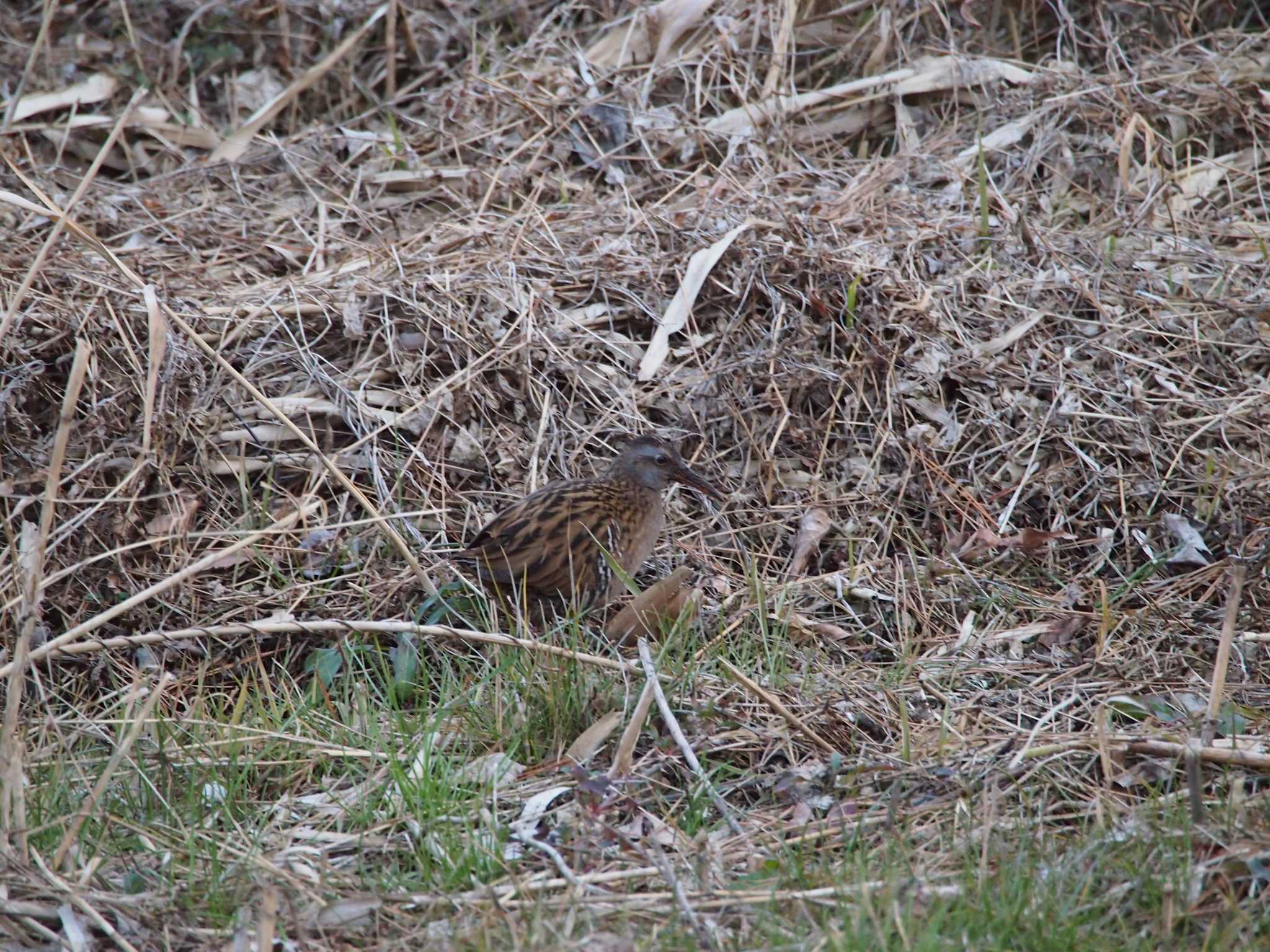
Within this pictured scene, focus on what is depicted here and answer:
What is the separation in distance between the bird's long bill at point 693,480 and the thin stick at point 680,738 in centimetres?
128

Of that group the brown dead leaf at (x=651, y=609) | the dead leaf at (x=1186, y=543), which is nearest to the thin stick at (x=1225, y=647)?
the dead leaf at (x=1186, y=543)

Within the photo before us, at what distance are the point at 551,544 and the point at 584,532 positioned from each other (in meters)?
0.12

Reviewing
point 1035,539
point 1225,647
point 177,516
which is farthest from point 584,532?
point 1225,647

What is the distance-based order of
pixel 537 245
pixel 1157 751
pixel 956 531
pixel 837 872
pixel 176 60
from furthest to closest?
pixel 176 60 → pixel 537 245 → pixel 956 531 → pixel 1157 751 → pixel 837 872

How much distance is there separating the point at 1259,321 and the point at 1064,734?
8.88 feet

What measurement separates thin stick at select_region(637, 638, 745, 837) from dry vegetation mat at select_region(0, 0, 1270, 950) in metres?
0.06

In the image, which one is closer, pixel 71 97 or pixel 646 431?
pixel 646 431

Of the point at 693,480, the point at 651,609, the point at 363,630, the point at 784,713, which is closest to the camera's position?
the point at 784,713

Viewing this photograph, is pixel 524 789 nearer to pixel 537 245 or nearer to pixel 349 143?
pixel 537 245

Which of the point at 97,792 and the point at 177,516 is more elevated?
the point at 97,792

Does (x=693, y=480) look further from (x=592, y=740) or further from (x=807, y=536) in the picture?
(x=592, y=740)

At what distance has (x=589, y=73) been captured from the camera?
23.4 feet

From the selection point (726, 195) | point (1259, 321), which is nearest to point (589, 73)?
point (726, 195)

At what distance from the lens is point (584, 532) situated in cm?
481
